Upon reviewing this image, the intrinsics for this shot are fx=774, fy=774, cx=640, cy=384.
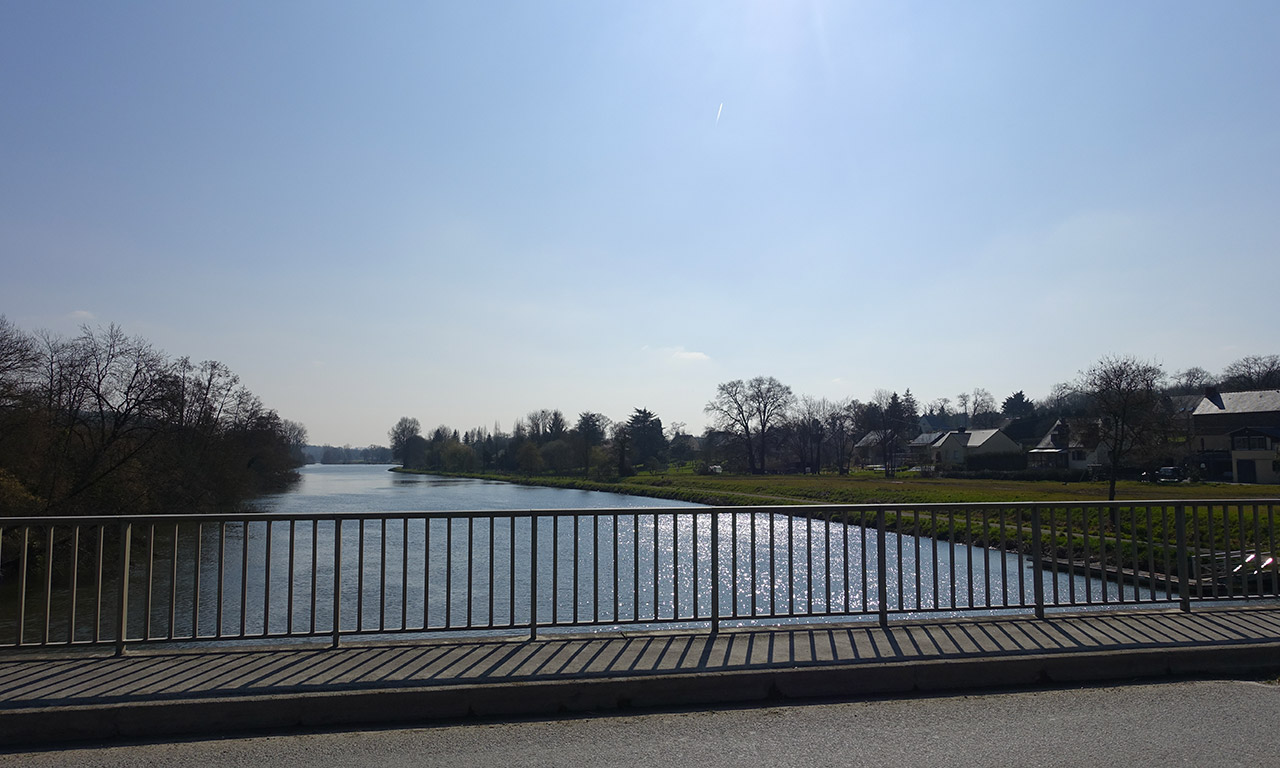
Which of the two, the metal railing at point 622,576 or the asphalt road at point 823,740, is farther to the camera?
Result: the metal railing at point 622,576

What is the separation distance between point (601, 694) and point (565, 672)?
326 mm

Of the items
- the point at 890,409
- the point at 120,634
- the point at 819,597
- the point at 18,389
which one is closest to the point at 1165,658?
the point at 120,634

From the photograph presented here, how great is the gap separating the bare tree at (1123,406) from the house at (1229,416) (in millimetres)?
33963

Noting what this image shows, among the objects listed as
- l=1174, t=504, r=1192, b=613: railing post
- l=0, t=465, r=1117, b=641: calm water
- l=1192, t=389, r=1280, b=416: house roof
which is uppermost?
l=1192, t=389, r=1280, b=416: house roof

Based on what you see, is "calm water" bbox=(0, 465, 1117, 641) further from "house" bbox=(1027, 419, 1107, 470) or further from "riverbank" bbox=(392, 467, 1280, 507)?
"house" bbox=(1027, 419, 1107, 470)

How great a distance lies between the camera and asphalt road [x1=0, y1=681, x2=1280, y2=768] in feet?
12.6

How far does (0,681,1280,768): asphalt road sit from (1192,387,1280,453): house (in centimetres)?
6833

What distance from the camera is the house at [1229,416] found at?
60422 mm

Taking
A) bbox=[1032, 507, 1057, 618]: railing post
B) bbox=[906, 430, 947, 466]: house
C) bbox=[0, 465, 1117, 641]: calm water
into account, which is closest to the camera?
bbox=[1032, 507, 1057, 618]: railing post

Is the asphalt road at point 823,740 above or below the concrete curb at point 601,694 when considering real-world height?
below

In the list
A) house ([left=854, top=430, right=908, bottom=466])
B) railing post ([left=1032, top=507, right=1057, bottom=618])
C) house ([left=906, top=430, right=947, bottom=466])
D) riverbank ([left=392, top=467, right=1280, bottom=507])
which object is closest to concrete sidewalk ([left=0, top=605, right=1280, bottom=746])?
railing post ([left=1032, top=507, right=1057, bottom=618])

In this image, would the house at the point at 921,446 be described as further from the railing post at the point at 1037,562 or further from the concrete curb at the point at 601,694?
the concrete curb at the point at 601,694

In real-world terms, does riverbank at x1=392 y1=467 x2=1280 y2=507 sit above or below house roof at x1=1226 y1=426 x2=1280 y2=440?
below

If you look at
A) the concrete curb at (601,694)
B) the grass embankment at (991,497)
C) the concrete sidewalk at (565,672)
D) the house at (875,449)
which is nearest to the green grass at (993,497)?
the grass embankment at (991,497)
